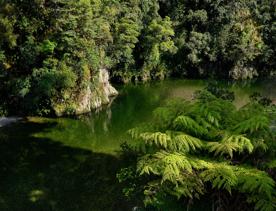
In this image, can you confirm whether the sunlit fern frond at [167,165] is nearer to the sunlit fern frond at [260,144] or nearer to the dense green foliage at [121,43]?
the sunlit fern frond at [260,144]

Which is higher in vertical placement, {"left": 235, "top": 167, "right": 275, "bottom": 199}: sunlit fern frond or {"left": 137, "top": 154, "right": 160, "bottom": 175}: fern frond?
{"left": 137, "top": 154, "right": 160, "bottom": 175}: fern frond

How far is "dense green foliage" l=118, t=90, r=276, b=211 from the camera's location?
684 cm

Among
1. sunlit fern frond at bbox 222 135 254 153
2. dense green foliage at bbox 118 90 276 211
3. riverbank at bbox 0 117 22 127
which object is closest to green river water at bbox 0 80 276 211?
riverbank at bbox 0 117 22 127

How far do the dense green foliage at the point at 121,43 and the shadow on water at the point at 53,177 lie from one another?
4398 mm

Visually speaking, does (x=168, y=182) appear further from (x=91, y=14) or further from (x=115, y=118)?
(x=91, y=14)

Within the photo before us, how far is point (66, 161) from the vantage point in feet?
55.4

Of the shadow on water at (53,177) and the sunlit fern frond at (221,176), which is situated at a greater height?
the sunlit fern frond at (221,176)

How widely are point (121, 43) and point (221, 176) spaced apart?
2466 centimetres

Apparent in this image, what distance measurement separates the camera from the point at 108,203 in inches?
525

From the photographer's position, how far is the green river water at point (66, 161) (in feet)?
44.4

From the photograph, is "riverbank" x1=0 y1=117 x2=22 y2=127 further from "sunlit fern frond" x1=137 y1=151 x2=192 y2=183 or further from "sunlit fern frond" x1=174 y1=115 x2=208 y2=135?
"sunlit fern frond" x1=137 y1=151 x2=192 y2=183

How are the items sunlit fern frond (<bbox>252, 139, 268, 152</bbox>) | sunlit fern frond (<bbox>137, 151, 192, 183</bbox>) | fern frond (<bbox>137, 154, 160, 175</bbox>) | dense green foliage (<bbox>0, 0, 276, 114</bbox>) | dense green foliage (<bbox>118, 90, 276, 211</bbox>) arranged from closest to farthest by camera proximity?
sunlit fern frond (<bbox>137, 151, 192, 183</bbox>)
dense green foliage (<bbox>118, 90, 276, 211</bbox>)
fern frond (<bbox>137, 154, 160, 175</bbox>)
sunlit fern frond (<bbox>252, 139, 268, 152</bbox>)
dense green foliage (<bbox>0, 0, 276, 114</bbox>)

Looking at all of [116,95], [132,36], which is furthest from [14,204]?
[132,36]

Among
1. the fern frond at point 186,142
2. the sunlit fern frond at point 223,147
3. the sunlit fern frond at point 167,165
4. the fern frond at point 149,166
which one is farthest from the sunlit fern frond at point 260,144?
the fern frond at point 149,166
